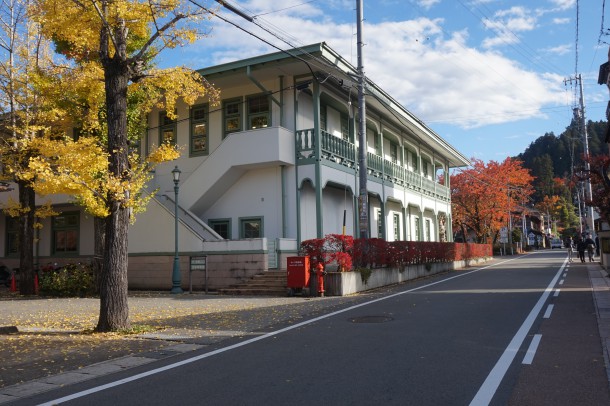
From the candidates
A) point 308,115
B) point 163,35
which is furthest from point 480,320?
point 308,115

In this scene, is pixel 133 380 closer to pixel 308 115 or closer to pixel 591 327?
pixel 591 327

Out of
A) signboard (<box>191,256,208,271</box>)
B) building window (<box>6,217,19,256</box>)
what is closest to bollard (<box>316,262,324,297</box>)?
signboard (<box>191,256,208,271</box>)

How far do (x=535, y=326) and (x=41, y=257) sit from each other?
908 inches

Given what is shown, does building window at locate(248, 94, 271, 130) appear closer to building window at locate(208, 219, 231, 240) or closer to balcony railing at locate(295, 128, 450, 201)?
balcony railing at locate(295, 128, 450, 201)

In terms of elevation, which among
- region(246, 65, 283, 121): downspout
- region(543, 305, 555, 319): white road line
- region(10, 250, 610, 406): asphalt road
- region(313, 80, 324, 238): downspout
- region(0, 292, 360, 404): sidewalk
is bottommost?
region(0, 292, 360, 404): sidewalk

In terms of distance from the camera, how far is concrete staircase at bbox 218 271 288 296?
1695cm

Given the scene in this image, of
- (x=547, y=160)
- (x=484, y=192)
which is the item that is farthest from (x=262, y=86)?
(x=547, y=160)

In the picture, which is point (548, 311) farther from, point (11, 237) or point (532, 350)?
point (11, 237)

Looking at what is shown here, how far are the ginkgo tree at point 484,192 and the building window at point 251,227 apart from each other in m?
33.1

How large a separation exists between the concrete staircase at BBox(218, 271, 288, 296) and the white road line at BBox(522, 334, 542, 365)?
956cm

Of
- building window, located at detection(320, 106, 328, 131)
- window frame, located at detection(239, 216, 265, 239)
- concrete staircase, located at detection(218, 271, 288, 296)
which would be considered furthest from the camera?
building window, located at detection(320, 106, 328, 131)

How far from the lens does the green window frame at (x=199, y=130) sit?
22.2 metres

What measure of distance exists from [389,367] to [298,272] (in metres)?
9.77

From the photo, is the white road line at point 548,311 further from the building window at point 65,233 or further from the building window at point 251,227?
the building window at point 65,233
